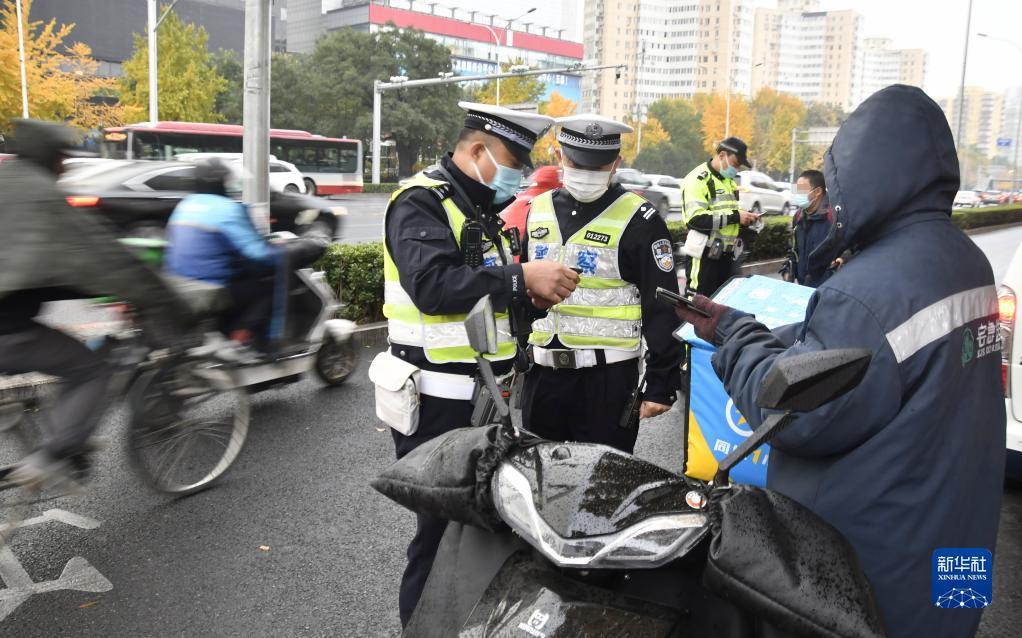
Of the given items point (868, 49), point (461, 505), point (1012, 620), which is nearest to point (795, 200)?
point (1012, 620)

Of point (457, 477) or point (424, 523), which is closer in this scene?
point (457, 477)

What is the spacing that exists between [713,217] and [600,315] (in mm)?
4556

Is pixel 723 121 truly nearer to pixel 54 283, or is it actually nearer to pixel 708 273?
pixel 708 273

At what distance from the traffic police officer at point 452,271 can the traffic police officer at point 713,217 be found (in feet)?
16.5

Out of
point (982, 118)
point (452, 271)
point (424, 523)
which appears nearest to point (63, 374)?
point (424, 523)

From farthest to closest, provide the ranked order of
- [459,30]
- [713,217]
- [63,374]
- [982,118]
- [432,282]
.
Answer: [982,118], [459,30], [713,217], [63,374], [432,282]

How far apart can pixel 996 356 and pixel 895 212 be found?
15.7 inches

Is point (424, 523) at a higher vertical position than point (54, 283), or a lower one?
lower

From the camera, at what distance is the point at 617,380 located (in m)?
3.44

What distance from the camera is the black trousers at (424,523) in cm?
261

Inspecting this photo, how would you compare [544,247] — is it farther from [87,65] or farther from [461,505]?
[87,65]

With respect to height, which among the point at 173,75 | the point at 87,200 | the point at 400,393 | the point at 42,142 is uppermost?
the point at 173,75

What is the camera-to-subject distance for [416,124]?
52.5m

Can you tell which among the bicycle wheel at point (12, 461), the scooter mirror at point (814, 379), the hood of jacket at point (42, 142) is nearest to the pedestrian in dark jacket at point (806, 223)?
the hood of jacket at point (42, 142)
